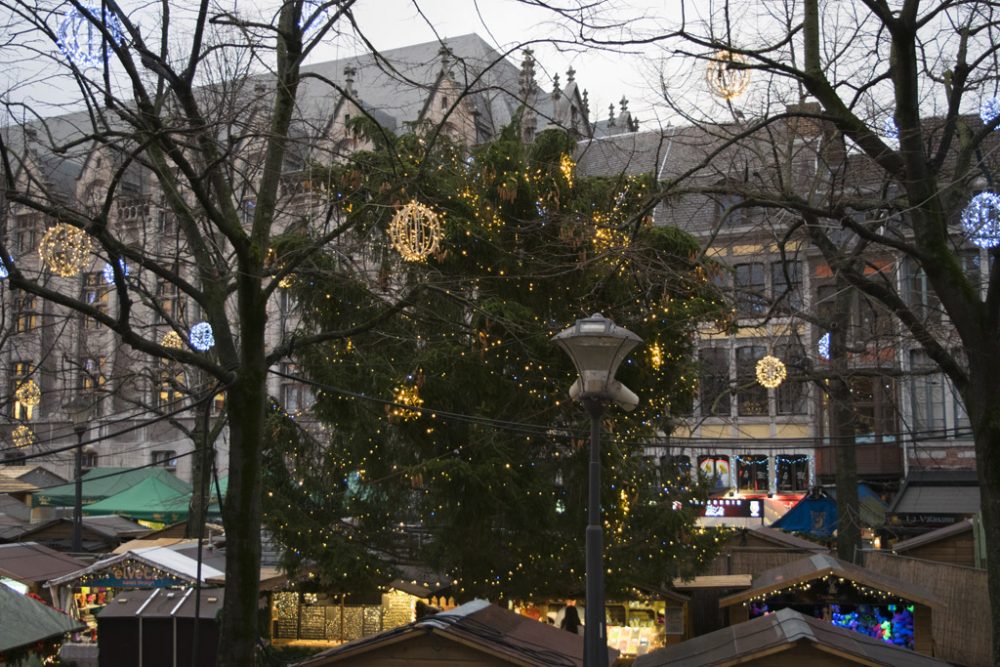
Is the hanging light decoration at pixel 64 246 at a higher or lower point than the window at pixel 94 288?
lower

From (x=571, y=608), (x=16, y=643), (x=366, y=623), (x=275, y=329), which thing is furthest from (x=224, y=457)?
(x=16, y=643)

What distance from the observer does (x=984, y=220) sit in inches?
439

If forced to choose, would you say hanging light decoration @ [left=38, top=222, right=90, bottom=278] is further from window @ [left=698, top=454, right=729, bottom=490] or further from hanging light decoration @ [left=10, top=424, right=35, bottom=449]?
window @ [left=698, top=454, right=729, bottom=490]

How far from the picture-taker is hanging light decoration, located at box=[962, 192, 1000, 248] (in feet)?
35.5

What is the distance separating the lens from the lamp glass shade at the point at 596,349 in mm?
9328

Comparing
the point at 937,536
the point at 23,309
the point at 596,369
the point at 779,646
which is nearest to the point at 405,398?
the point at 779,646

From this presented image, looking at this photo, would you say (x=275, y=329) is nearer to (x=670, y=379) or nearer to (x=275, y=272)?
(x=670, y=379)

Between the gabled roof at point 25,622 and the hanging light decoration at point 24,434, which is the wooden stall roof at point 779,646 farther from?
the hanging light decoration at point 24,434

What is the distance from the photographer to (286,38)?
37.8ft

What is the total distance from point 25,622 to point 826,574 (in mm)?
11960

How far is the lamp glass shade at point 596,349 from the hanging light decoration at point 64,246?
550 centimetres

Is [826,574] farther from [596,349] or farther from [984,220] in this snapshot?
[596,349]

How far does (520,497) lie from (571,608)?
7.18ft

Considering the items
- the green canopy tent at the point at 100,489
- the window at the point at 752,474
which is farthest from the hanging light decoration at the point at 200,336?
the window at the point at 752,474
